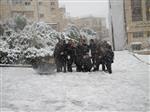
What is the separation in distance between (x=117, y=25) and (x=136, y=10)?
6156 mm

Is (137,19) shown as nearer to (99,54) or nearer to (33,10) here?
(33,10)

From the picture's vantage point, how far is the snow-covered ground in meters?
10.5

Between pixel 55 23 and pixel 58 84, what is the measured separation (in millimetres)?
47097

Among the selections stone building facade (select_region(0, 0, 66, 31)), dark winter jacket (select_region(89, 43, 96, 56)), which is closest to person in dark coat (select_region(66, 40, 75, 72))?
dark winter jacket (select_region(89, 43, 96, 56))

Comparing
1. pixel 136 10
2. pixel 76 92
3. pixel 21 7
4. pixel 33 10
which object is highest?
pixel 21 7

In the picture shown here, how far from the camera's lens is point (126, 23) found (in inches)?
2221

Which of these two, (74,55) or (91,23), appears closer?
(74,55)

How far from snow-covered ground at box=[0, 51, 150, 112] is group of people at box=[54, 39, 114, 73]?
0.90 meters

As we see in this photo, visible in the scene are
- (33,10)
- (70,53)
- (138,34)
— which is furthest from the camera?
(33,10)

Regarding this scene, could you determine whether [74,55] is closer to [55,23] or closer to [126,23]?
[126,23]

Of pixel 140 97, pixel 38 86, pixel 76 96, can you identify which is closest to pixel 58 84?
pixel 38 86

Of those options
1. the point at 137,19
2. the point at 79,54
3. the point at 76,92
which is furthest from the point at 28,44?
the point at 137,19

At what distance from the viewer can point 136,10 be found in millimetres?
57688

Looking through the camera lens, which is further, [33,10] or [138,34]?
[33,10]
